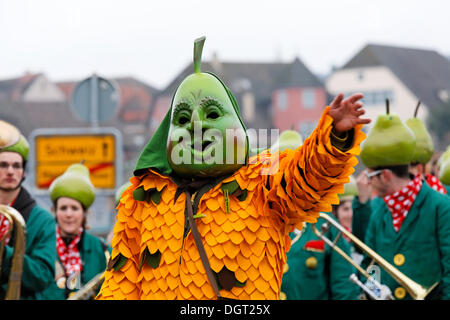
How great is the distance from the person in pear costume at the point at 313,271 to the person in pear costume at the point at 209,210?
103 inches

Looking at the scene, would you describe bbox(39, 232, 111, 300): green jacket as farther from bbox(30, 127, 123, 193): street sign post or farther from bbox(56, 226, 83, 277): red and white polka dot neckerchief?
bbox(30, 127, 123, 193): street sign post

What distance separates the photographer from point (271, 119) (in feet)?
182

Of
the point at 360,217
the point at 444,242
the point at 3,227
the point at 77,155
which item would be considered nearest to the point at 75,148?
the point at 77,155

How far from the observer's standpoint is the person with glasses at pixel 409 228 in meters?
6.02

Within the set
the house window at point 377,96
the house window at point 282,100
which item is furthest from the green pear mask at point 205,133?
the house window at point 282,100

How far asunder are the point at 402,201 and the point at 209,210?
2588 millimetres

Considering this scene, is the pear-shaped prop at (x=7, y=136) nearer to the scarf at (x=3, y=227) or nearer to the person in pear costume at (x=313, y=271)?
the scarf at (x=3, y=227)

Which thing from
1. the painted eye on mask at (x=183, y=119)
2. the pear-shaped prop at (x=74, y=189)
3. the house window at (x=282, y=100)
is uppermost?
the house window at (x=282, y=100)

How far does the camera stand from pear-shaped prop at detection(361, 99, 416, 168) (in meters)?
6.35

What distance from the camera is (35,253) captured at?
606 cm

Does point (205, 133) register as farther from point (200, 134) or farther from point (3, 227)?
point (3, 227)

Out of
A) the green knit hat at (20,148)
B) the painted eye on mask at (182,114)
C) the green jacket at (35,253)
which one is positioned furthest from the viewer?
the green knit hat at (20,148)

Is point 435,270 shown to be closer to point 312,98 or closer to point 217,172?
point 217,172
